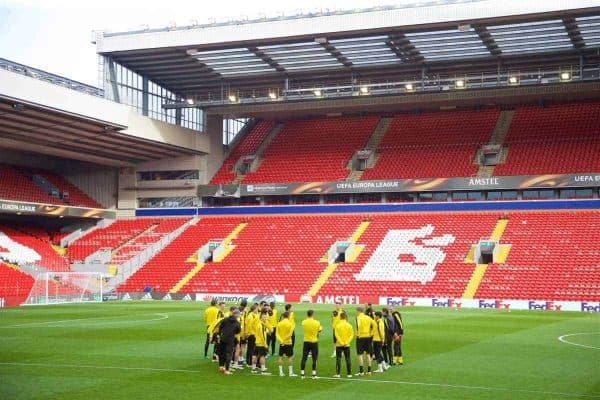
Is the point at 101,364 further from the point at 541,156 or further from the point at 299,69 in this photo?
the point at 541,156

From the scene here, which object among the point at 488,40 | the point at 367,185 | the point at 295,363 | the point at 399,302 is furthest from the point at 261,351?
the point at 367,185

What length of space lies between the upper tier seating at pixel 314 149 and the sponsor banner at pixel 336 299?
1375 centimetres

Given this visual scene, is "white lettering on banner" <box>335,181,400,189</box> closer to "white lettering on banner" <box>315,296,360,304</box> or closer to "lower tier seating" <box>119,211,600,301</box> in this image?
"lower tier seating" <box>119,211,600,301</box>

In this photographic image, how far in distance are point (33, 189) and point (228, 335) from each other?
44.9m

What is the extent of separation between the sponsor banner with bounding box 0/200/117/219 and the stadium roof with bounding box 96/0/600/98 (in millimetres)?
11460

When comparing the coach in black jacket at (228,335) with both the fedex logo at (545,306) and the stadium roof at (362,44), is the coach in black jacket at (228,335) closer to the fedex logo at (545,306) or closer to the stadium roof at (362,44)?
the fedex logo at (545,306)

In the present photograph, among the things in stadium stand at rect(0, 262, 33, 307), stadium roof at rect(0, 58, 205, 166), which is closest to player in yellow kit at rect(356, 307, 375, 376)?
stadium roof at rect(0, 58, 205, 166)

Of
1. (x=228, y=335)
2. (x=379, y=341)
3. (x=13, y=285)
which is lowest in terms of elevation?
(x=379, y=341)

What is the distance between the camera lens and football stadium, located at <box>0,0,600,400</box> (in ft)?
154

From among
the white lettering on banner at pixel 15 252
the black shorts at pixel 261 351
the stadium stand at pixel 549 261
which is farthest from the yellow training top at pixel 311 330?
the white lettering on banner at pixel 15 252

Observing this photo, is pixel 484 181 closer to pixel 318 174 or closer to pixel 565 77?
pixel 565 77

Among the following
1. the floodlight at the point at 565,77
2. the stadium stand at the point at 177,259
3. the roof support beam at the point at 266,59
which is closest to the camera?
the floodlight at the point at 565,77

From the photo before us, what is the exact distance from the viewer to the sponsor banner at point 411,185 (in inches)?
2164

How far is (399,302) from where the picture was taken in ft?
159
